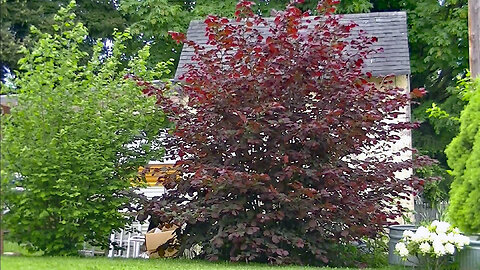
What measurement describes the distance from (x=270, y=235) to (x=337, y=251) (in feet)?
3.14

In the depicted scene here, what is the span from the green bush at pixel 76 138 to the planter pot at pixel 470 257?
11.6ft

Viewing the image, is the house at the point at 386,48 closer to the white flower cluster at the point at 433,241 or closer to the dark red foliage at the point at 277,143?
the dark red foliage at the point at 277,143

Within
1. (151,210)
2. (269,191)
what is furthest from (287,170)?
(151,210)

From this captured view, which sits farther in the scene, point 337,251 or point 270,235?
point 337,251

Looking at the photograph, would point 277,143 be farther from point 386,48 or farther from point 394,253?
point 386,48

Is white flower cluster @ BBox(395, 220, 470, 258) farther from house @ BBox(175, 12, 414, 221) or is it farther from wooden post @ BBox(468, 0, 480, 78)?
house @ BBox(175, 12, 414, 221)

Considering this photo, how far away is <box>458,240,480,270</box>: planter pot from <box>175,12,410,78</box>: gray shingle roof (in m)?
4.99

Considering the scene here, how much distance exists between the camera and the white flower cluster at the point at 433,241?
5559mm

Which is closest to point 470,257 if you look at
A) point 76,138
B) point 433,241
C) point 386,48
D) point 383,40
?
point 433,241

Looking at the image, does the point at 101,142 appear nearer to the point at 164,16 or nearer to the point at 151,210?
the point at 151,210

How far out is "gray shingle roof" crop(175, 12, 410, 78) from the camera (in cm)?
1044

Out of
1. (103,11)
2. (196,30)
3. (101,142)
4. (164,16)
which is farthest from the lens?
(164,16)

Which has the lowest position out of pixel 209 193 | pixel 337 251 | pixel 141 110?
pixel 337 251

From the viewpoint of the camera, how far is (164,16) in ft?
46.8
